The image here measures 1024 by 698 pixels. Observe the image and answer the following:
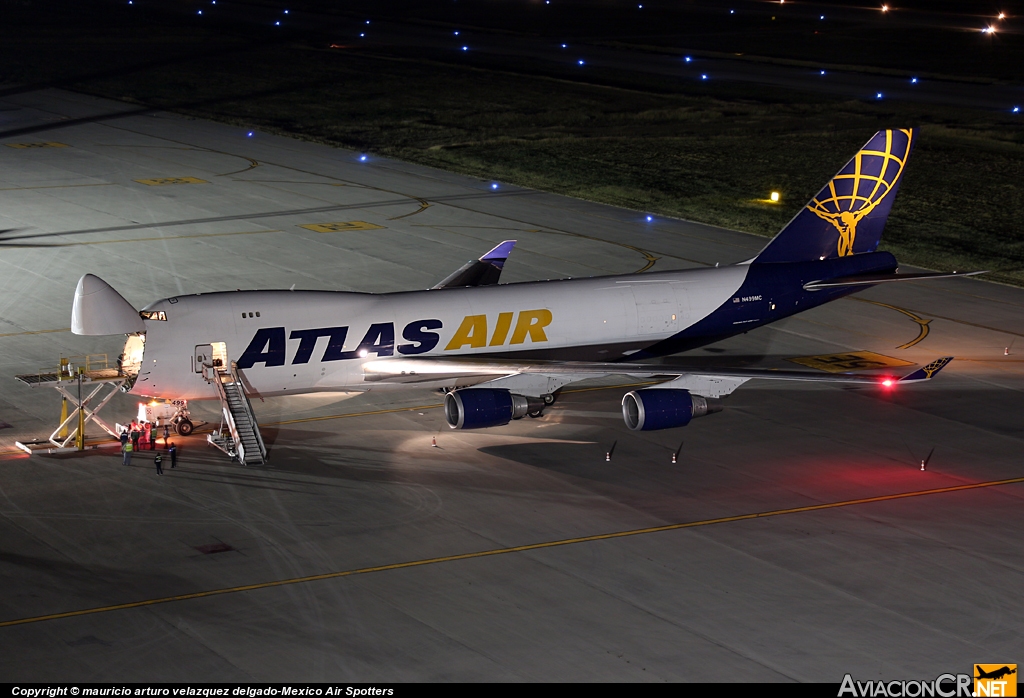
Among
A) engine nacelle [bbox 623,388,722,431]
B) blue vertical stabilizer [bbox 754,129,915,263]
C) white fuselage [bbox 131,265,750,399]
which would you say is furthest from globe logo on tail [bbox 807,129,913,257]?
engine nacelle [bbox 623,388,722,431]

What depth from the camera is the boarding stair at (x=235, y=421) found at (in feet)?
125

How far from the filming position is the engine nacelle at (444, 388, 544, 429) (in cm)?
3884

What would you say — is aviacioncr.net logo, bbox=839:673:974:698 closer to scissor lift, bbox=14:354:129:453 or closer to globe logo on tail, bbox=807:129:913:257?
scissor lift, bbox=14:354:129:453

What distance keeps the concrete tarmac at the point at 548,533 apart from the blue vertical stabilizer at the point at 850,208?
4.79 metres

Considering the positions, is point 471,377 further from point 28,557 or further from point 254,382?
point 28,557

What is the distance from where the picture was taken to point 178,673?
25.9m

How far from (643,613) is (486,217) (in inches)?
1863

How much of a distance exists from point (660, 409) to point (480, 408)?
5527 mm

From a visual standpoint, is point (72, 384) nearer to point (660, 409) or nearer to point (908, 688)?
point (660, 409)

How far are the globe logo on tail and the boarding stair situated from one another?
22736mm

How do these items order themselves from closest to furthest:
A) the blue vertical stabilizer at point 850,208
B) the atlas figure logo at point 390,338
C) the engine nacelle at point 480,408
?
1. the engine nacelle at point 480,408
2. the atlas figure logo at point 390,338
3. the blue vertical stabilizer at point 850,208

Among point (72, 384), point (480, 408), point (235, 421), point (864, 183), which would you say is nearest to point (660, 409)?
point (480, 408)

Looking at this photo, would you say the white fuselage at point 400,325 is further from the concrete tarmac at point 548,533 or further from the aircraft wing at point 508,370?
the concrete tarmac at point 548,533

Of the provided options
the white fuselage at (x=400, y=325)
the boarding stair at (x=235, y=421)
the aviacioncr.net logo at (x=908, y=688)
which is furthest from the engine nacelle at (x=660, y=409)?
the aviacioncr.net logo at (x=908, y=688)
